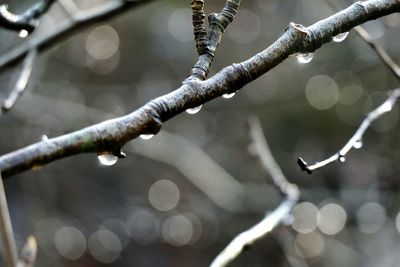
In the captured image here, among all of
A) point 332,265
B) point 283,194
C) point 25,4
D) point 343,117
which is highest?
point 25,4

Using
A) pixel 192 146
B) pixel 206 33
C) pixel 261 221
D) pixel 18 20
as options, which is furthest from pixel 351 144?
pixel 192 146

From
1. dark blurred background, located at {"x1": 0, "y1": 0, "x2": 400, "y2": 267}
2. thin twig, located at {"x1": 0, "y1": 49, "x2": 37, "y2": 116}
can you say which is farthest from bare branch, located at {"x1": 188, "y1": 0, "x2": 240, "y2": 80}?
dark blurred background, located at {"x1": 0, "y1": 0, "x2": 400, "y2": 267}

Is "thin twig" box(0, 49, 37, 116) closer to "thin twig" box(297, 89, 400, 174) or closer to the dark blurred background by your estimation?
"thin twig" box(297, 89, 400, 174)

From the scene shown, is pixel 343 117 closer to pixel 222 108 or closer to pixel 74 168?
pixel 222 108

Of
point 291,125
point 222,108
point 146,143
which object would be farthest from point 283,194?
point 291,125

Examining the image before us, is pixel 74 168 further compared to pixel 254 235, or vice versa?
pixel 74 168

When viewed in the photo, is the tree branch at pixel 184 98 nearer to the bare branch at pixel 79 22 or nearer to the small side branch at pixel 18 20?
the small side branch at pixel 18 20
